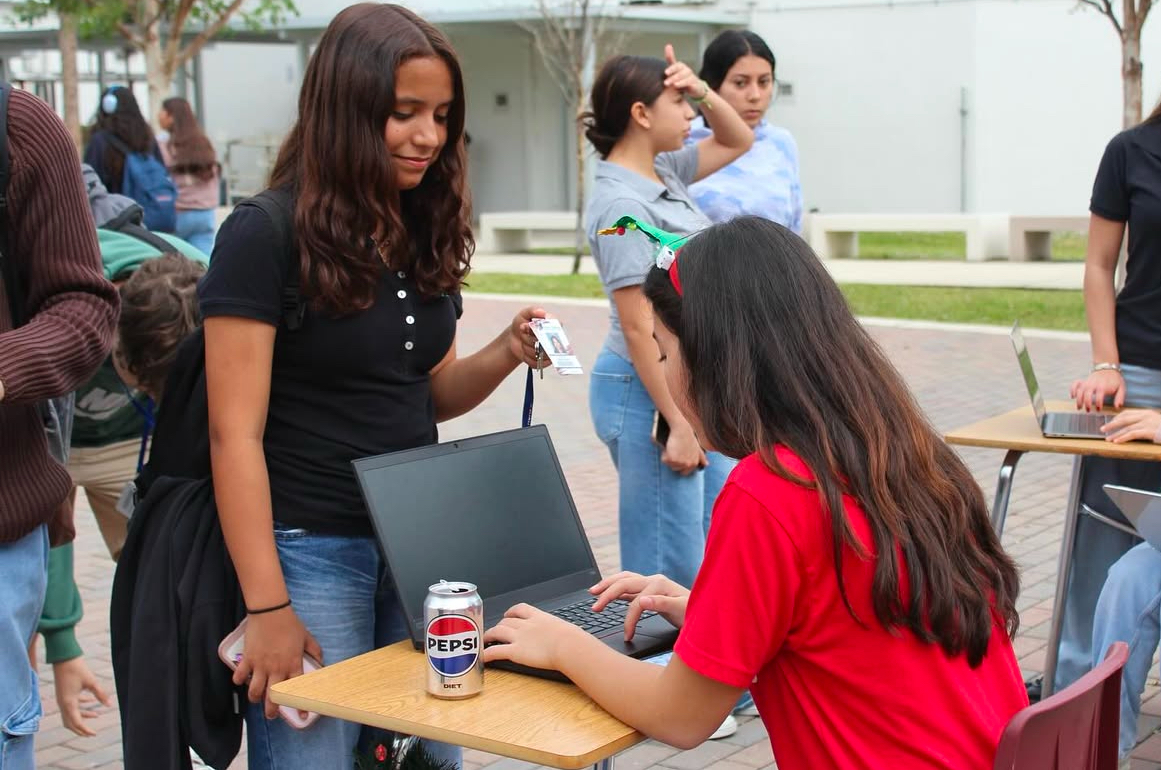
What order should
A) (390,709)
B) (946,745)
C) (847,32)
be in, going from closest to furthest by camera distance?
(946,745)
(390,709)
(847,32)

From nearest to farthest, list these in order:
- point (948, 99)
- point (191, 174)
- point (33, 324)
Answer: point (33, 324), point (191, 174), point (948, 99)

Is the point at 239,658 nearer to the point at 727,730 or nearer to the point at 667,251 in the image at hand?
the point at 667,251

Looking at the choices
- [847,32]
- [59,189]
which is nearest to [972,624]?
[59,189]

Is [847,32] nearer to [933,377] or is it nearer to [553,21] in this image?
[553,21]

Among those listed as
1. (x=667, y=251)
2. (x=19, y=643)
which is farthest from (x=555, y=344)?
(x=19, y=643)

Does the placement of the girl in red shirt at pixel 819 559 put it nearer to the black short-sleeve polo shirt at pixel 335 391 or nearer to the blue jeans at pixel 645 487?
the black short-sleeve polo shirt at pixel 335 391

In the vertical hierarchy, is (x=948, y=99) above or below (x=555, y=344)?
above

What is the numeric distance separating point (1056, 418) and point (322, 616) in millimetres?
2385

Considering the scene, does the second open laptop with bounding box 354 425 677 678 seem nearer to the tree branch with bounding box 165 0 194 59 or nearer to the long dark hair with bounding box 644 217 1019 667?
the long dark hair with bounding box 644 217 1019 667

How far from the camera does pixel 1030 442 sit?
379cm

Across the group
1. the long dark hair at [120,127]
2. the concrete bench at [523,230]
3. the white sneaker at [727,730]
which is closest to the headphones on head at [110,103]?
the long dark hair at [120,127]

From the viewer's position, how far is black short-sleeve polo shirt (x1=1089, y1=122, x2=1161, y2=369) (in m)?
4.05

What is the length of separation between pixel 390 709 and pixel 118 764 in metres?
2.36

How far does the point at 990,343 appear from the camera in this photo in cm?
1166
